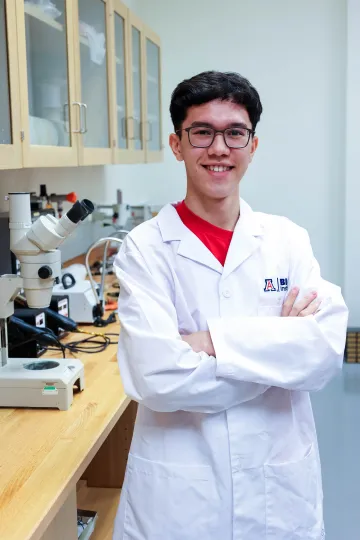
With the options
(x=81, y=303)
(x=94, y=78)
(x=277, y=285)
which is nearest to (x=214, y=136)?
(x=277, y=285)

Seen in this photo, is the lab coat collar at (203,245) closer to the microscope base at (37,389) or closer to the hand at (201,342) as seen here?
the hand at (201,342)

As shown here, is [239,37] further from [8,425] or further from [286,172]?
[8,425]

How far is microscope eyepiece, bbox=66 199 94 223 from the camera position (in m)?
1.59

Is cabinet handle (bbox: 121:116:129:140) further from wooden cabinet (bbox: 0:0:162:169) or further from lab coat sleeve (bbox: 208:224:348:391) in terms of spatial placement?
lab coat sleeve (bbox: 208:224:348:391)

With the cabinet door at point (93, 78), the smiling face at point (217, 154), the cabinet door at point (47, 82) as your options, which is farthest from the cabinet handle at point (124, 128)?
the smiling face at point (217, 154)

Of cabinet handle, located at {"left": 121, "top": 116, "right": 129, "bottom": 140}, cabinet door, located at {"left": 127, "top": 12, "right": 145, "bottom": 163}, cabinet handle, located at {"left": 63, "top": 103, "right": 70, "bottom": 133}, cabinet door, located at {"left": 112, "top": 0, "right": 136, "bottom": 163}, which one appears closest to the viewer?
cabinet handle, located at {"left": 63, "top": 103, "right": 70, "bottom": 133}

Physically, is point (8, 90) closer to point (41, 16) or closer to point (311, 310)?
point (41, 16)

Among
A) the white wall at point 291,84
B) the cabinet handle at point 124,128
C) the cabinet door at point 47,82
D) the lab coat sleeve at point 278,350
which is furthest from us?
the white wall at point 291,84

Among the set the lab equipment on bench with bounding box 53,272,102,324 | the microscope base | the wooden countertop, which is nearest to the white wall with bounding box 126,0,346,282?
the lab equipment on bench with bounding box 53,272,102,324

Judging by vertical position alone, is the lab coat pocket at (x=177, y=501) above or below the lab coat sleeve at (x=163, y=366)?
below

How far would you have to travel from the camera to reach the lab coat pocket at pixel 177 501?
127cm

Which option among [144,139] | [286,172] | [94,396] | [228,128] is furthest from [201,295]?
[286,172]

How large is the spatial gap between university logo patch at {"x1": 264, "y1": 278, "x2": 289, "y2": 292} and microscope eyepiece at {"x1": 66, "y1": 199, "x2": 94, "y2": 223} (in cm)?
51

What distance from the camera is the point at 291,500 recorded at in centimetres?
131
